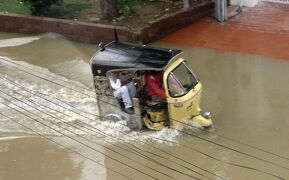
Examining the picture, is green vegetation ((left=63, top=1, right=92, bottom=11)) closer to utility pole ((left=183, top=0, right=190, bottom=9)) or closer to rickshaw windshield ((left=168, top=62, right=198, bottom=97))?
utility pole ((left=183, top=0, right=190, bottom=9))

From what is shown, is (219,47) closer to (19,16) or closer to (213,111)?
(213,111)

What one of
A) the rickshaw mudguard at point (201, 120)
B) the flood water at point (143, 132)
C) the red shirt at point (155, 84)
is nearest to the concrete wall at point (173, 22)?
the flood water at point (143, 132)

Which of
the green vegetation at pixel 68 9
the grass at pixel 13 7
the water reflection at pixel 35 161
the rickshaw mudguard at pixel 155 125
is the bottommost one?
the water reflection at pixel 35 161

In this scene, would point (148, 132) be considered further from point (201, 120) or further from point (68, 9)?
point (68, 9)

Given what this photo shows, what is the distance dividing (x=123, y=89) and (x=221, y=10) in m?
6.77

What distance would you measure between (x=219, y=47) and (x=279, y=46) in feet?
5.27

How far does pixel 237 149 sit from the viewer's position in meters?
8.77

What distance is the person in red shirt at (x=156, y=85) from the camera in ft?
28.9

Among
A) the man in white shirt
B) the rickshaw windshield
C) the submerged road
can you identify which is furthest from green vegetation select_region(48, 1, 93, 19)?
the rickshaw windshield

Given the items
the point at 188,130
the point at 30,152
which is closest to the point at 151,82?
the point at 188,130

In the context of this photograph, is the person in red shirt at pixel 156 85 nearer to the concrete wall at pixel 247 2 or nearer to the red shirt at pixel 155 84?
the red shirt at pixel 155 84

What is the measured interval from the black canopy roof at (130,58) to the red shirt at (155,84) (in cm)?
25

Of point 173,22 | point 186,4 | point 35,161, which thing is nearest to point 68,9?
point 173,22

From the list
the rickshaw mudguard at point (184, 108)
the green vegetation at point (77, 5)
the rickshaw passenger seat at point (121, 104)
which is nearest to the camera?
the rickshaw mudguard at point (184, 108)
